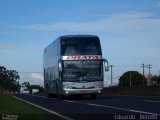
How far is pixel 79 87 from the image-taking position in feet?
116

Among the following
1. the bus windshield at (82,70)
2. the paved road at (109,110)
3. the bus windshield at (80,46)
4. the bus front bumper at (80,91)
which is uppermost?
the bus windshield at (80,46)

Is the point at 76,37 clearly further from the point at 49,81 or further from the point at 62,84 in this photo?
the point at 49,81

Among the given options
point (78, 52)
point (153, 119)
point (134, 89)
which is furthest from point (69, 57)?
point (134, 89)

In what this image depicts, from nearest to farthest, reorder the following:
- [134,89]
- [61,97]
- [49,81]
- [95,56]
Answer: [95,56], [61,97], [49,81], [134,89]

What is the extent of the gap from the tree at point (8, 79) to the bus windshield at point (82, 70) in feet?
348

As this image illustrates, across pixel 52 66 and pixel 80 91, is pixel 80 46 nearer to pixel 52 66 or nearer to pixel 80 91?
pixel 80 91

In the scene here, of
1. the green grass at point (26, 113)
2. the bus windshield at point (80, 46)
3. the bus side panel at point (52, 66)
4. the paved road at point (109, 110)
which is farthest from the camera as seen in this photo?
the bus side panel at point (52, 66)

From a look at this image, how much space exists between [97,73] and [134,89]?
99.8ft

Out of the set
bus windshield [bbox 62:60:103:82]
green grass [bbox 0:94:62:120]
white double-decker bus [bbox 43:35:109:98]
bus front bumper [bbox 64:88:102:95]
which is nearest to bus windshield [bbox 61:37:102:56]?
white double-decker bus [bbox 43:35:109:98]

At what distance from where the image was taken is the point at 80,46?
116 ft

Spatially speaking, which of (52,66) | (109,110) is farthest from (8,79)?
(109,110)

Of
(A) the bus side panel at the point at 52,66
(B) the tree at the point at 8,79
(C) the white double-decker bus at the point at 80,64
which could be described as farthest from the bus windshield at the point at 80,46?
(B) the tree at the point at 8,79

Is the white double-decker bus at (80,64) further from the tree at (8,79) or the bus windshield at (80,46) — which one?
the tree at (8,79)

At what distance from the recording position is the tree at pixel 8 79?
144 metres
